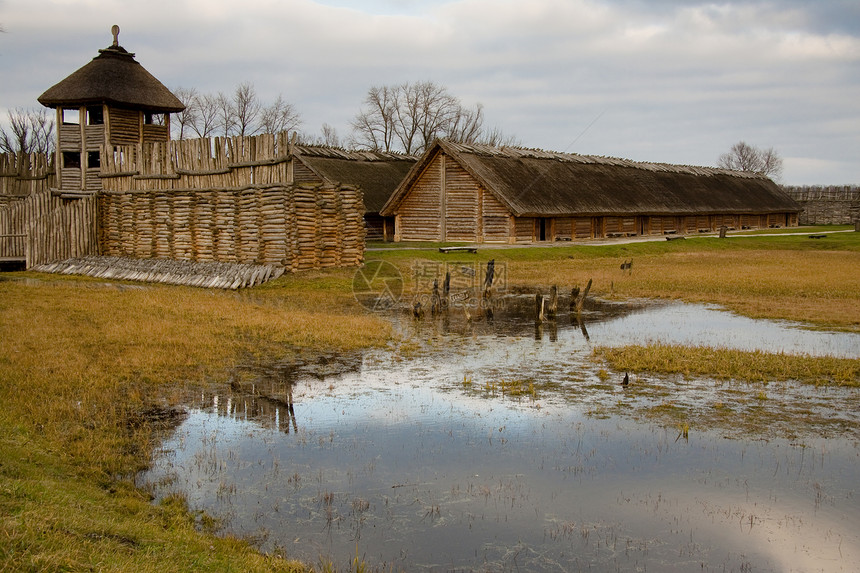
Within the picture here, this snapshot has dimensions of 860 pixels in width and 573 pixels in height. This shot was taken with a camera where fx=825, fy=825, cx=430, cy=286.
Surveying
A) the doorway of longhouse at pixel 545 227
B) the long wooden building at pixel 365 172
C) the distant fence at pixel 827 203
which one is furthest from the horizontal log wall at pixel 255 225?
the distant fence at pixel 827 203

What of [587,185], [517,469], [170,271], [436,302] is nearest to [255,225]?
[170,271]

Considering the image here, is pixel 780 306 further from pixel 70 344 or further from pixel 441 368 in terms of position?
Result: pixel 70 344

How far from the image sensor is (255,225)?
2619 centimetres

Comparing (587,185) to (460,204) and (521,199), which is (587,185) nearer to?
(521,199)

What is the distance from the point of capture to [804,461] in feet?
28.1

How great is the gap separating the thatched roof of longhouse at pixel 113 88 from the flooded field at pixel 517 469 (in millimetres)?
30065

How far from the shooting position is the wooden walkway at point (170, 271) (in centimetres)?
2484

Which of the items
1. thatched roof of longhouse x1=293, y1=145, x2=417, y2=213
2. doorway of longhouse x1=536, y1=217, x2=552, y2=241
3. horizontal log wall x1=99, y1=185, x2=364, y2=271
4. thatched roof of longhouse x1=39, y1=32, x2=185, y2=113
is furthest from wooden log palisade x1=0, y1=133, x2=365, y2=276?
doorway of longhouse x1=536, y1=217, x2=552, y2=241

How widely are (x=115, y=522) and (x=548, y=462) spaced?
4.26m

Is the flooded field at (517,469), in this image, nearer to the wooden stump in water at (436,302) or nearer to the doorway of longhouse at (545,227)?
the wooden stump in water at (436,302)

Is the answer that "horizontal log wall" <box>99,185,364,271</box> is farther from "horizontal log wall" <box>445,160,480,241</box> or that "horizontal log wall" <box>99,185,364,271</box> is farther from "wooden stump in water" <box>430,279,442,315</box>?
"horizontal log wall" <box>445,160,480,241</box>

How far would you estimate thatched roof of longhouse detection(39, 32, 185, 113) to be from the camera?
1521 inches

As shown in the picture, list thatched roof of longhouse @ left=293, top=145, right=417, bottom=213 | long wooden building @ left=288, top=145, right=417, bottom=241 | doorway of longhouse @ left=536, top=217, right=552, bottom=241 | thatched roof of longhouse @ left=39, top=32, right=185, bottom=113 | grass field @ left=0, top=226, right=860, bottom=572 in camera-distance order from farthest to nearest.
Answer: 1. doorway of longhouse @ left=536, top=217, right=552, bottom=241
2. thatched roof of longhouse @ left=293, top=145, right=417, bottom=213
3. long wooden building @ left=288, top=145, right=417, bottom=241
4. thatched roof of longhouse @ left=39, top=32, right=185, bottom=113
5. grass field @ left=0, top=226, right=860, bottom=572

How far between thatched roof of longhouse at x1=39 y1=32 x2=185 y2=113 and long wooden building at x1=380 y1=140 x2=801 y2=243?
12779 millimetres
